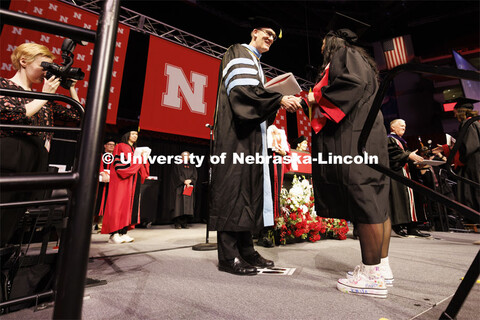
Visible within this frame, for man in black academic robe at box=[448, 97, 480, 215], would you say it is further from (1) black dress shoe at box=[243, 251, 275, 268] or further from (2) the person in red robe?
(2) the person in red robe

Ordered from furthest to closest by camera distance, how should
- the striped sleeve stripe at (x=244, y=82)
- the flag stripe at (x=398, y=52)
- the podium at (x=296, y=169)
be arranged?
1. the flag stripe at (x=398, y=52)
2. the podium at (x=296, y=169)
3. the striped sleeve stripe at (x=244, y=82)

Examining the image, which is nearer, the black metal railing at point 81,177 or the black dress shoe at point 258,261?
the black metal railing at point 81,177

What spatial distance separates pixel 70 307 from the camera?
35cm

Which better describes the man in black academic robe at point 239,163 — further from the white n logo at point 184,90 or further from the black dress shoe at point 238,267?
the white n logo at point 184,90

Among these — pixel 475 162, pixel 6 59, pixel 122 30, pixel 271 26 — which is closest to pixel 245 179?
pixel 271 26

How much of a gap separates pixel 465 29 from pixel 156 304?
1299 centimetres

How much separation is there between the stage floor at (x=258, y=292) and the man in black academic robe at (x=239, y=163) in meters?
0.24

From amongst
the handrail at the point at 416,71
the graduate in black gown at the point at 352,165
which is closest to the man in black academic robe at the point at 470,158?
the graduate in black gown at the point at 352,165

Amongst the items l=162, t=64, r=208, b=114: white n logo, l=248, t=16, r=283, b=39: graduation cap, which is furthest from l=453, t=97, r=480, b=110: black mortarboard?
l=162, t=64, r=208, b=114: white n logo

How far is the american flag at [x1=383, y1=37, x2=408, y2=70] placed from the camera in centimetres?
794

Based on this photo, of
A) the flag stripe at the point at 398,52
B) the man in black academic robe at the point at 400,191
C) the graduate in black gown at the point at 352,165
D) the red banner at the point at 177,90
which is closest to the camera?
the graduate in black gown at the point at 352,165

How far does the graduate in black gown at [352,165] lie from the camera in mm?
1507

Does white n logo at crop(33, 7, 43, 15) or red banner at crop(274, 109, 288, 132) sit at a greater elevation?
white n logo at crop(33, 7, 43, 15)

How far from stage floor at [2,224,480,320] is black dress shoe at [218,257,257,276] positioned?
0.06 meters
